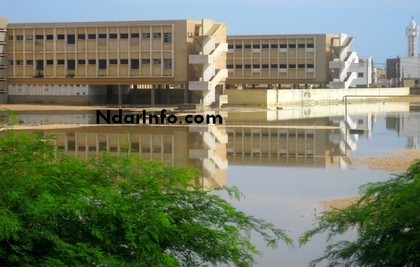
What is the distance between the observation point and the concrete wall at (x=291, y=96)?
313 feet

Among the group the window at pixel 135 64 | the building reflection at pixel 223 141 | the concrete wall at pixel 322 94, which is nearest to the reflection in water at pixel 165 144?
the building reflection at pixel 223 141

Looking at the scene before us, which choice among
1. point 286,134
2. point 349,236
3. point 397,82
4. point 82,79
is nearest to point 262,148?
point 286,134

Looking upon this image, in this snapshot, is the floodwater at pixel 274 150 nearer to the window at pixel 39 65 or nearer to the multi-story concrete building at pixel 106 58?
the multi-story concrete building at pixel 106 58

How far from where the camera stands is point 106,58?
8769 centimetres

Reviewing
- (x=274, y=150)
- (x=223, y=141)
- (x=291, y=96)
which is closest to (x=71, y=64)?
(x=291, y=96)

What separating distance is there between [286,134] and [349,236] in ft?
→ 119

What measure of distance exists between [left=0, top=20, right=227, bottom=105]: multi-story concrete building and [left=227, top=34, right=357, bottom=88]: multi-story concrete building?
24.0 meters

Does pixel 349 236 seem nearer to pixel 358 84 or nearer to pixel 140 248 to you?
pixel 140 248

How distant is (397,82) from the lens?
178750 millimetres

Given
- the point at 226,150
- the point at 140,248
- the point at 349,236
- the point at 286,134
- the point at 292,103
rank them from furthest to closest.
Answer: the point at 292,103 < the point at 286,134 < the point at 226,150 < the point at 349,236 < the point at 140,248

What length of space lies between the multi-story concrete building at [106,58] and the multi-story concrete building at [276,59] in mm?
23989

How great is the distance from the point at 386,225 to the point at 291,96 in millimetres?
94249

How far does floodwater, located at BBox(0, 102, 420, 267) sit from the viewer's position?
2373 cm

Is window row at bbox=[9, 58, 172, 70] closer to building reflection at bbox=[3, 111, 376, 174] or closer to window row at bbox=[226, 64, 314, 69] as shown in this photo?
building reflection at bbox=[3, 111, 376, 174]
